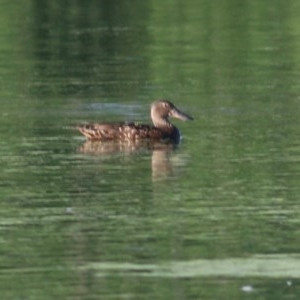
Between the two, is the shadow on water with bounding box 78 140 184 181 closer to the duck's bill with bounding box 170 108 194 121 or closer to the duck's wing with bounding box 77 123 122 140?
the duck's wing with bounding box 77 123 122 140

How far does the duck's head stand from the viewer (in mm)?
20031

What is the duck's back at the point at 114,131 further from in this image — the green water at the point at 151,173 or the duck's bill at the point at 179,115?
the duck's bill at the point at 179,115

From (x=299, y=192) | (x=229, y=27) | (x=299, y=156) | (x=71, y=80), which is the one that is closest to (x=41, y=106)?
(x=71, y=80)

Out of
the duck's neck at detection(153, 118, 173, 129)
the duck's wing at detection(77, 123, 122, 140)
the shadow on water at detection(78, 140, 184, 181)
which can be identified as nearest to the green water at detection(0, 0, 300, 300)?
the shadow on water at detection(78, 140, 184, 181)

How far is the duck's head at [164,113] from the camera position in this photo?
2003 cm

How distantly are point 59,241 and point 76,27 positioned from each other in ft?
74.4

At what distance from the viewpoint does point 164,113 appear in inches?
791

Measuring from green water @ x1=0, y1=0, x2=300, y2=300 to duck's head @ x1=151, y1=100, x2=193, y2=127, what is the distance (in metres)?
0.24

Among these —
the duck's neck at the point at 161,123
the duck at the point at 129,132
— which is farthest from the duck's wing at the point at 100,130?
the duck's neck at the point at 161,123

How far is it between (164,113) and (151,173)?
10.8 ft

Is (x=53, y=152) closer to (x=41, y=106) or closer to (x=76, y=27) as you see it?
(x=41, y=106)

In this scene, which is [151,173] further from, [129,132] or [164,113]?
[164,113]

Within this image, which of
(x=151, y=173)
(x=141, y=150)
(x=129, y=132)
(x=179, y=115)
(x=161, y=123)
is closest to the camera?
(x=151, y=173)

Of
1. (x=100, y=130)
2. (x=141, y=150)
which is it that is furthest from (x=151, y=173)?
(x=100, y=130)
